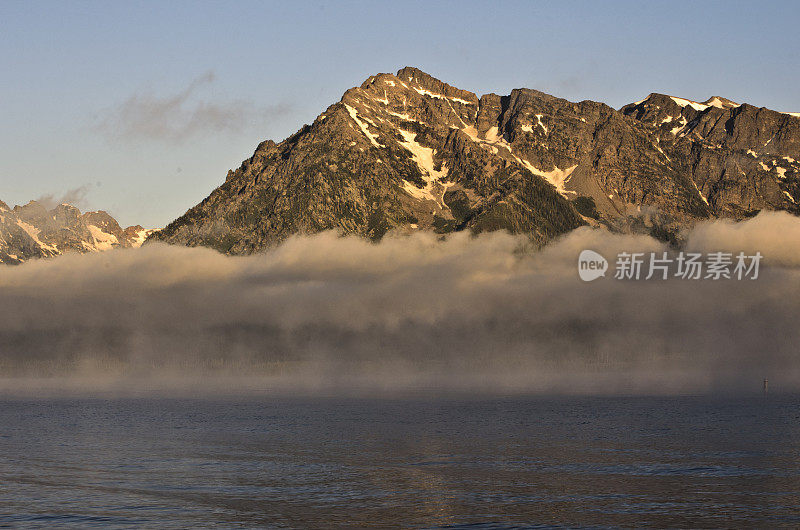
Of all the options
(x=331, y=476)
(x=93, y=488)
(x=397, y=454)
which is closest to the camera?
(x=93, y=488)

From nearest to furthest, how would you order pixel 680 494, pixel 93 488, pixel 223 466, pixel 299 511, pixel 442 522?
pixel 442 522 < pixel 299 511 < pixel 680 494 < pixel 93 488 < pixel 223 466

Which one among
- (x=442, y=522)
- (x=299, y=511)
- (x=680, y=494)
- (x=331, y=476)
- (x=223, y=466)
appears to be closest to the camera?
(x=442, y=522)

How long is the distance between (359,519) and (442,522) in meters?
9.18

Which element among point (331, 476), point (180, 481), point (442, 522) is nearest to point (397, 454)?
point (331, 476)

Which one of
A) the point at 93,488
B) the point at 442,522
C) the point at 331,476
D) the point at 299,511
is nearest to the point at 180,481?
the point at 93,488

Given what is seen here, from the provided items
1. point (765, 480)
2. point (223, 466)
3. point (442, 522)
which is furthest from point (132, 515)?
point (765, 480)

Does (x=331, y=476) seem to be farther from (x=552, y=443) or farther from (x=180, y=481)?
(x=552, y=443)

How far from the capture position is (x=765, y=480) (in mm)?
119812

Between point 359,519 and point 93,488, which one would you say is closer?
point 359,519

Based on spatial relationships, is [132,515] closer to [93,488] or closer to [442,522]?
[93,488]

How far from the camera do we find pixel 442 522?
92.4 metres

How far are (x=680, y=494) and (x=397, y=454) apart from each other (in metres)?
61.8

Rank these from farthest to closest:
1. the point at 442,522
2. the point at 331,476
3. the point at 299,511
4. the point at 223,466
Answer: the point at 223,466 < the point at 331,476 < the point at 299,511 < the point at 442,522

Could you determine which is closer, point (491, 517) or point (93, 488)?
point (491, 517)
